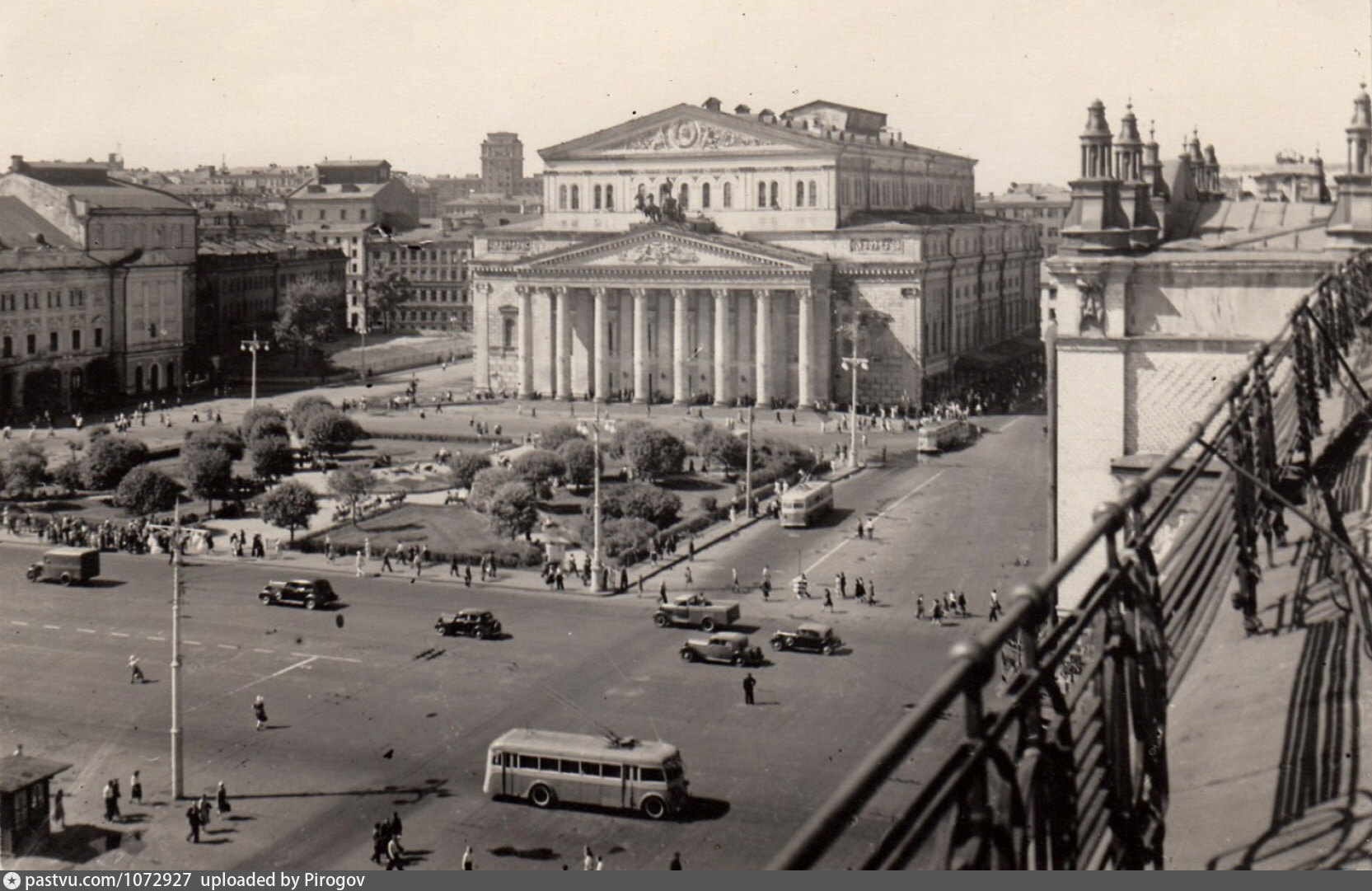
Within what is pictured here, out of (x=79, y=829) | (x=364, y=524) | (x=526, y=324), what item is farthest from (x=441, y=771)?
(x=526, y=324)

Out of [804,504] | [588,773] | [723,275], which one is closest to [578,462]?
[804,504]

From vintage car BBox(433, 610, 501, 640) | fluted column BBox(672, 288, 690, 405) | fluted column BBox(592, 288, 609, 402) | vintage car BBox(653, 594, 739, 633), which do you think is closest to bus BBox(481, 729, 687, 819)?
vintage car BBox(433, 610, 501, 640)

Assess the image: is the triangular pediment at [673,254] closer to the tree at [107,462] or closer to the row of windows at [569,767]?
the tree at [107,462]

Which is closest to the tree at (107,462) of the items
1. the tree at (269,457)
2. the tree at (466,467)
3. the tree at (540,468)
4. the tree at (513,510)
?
the tree at (269,457)

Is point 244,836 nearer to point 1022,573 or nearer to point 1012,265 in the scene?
point 1022,573

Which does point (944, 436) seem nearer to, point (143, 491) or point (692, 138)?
point (692, 138)
